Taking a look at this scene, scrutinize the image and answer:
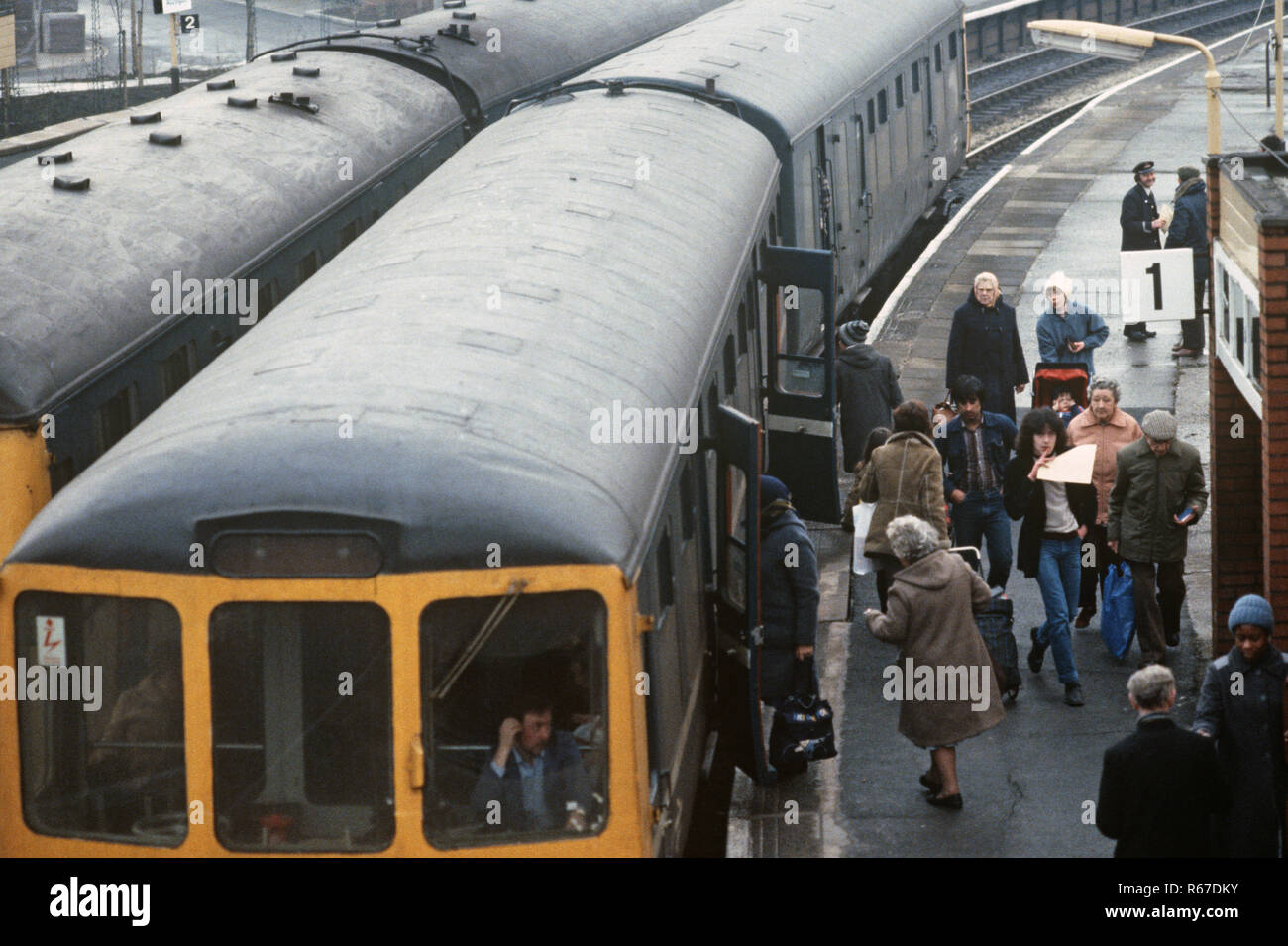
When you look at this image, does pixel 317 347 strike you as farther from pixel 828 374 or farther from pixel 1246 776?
pixel 828 374

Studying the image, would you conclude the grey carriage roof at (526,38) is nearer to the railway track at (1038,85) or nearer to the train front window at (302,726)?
the railway track at (1038,85)

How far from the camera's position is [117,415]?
8.87 meters

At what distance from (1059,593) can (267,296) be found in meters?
4.68

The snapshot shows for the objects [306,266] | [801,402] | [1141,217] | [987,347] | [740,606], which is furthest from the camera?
[1141,217]

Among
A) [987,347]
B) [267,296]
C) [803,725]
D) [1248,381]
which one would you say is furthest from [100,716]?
[987,347]

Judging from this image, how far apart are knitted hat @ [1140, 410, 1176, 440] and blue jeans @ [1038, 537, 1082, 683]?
2.94ft

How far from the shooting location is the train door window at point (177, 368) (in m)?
9.35

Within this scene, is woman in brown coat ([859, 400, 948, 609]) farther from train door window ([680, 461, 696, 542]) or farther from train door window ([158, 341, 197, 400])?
train door window ([158, 341, 197, 400])

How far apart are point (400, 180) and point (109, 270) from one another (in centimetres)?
431

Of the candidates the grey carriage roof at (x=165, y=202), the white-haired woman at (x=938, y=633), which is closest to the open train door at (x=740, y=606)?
the white-haired woman at (x=938, y=633)

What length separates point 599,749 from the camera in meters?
6.02

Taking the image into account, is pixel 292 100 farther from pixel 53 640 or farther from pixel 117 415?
pixel 53 640

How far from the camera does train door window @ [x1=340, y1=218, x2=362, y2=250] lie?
1210 cm

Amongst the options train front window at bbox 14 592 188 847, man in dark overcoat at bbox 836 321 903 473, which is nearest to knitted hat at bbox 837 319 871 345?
man in dark overcoat at bbox 836 321 903 473
